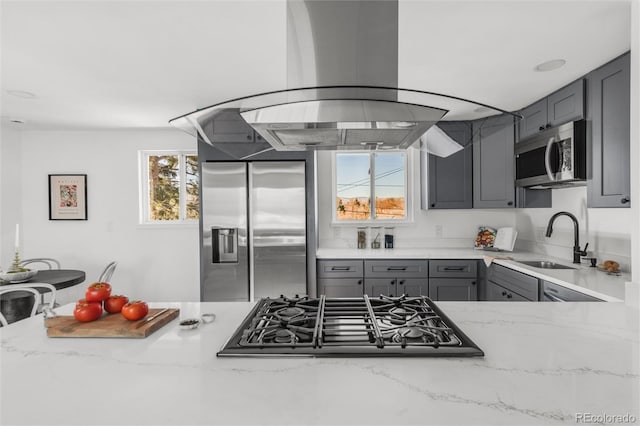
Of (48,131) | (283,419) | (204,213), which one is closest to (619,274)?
(283,419)

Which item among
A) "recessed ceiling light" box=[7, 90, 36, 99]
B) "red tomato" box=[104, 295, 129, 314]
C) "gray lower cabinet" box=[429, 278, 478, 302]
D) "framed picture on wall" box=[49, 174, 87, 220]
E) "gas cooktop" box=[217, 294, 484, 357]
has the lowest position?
"gray lower cabinet" box=[429, 278, 478, 302]

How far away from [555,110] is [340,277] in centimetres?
227

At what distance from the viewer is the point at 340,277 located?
3463mm

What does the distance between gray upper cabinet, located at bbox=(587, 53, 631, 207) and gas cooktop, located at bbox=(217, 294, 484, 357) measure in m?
1.55

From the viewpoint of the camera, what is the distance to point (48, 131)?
450 centimetres

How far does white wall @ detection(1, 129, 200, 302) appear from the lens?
4.52 metres

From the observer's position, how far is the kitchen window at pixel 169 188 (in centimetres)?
461

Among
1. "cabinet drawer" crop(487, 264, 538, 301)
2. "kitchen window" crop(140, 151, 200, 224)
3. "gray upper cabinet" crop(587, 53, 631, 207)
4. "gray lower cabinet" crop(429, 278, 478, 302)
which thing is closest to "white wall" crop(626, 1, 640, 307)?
"gray upper cabinet" crop(587, 53, 631, 207)

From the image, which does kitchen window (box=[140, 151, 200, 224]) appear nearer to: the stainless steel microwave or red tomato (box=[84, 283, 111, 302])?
red tomato (box=[84, 283, 111, 302])

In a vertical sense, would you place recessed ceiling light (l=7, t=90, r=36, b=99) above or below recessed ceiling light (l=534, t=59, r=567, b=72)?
above

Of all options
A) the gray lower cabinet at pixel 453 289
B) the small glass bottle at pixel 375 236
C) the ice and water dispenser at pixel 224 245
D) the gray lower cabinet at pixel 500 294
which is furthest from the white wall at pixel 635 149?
the ice and water dispenser at pixel 224 245

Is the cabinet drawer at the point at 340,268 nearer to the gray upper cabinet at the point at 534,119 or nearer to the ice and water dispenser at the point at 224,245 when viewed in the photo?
the ice and water dispenser at the point at 224,245

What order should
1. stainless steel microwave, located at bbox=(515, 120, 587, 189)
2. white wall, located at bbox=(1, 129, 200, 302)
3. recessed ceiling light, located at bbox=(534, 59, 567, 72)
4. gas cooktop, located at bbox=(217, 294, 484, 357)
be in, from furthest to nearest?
white wall, located at bbox=(1, 129, 200, 302)
stainless steel microwave, located at bbox=(515, 120, 587, 189)
recessed ceiling light, located at bbox=(534, 59, 567, 72)
gas cooktop, located at bbox=(217, 294, 484, 357)

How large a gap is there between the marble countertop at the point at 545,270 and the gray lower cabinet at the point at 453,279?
0.07 metres
